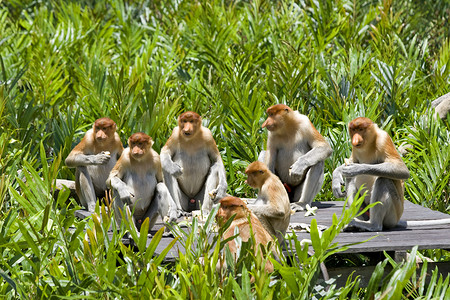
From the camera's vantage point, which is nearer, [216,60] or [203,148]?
[203,148]

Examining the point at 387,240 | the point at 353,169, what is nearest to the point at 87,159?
the point at 353,169

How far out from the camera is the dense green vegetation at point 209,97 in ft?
9.32

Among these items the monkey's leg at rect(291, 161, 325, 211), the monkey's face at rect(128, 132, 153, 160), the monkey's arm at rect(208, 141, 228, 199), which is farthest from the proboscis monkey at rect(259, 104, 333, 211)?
the monkey's face at rect(128, 132, 153, 160)

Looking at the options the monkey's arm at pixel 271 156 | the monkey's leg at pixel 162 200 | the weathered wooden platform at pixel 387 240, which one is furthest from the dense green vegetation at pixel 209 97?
the monkey's arm at pixel 271 156

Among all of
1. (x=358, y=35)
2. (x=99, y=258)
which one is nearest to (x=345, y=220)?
(x=99, y=258)

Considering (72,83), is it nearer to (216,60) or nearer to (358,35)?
(216,60)

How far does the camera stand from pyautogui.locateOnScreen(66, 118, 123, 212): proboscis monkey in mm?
5027

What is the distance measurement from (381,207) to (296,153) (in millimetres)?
1144

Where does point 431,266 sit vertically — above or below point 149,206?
below

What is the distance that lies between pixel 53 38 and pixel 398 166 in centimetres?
577

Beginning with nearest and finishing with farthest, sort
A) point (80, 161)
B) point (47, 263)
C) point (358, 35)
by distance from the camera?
1. point (47, 263)
2. point (80, 161)
3. point (358, 35)

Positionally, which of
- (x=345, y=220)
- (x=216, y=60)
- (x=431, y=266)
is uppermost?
(x=216, y=60)

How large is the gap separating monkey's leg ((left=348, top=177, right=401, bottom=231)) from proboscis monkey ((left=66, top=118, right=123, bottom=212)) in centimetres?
172

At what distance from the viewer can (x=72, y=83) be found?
8281mm
